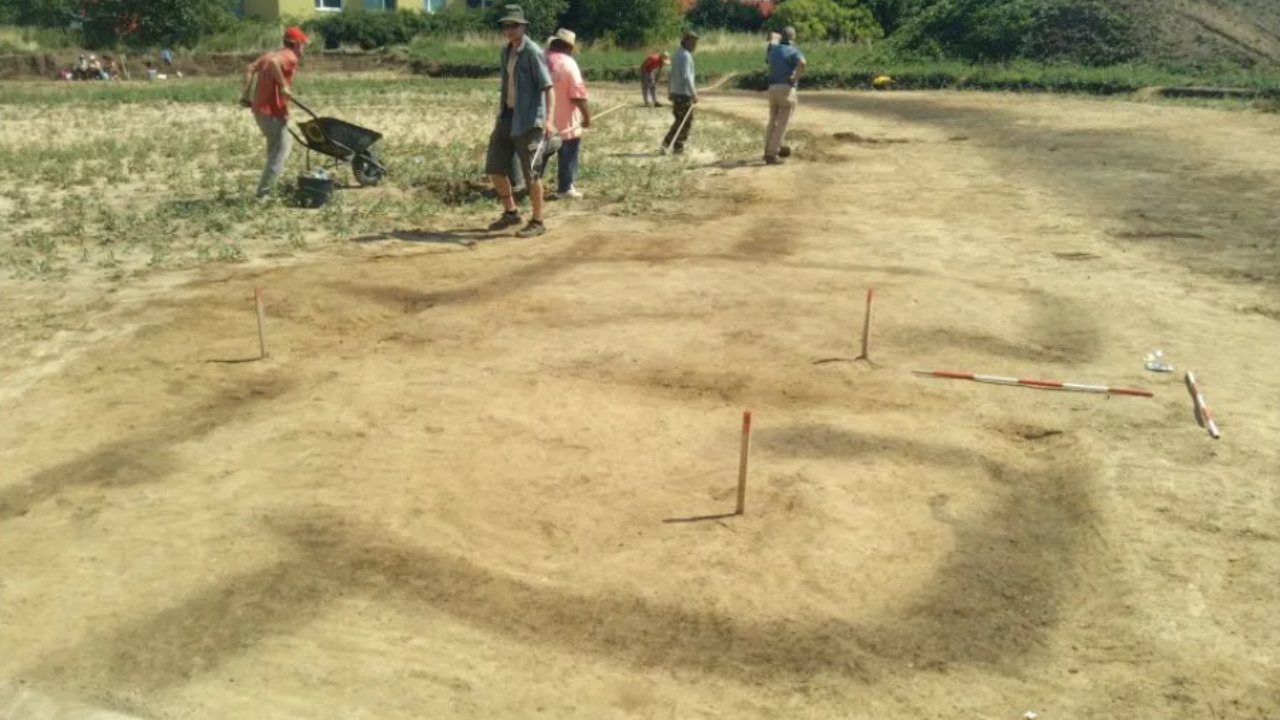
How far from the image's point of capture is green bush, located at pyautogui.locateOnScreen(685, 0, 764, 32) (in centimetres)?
5209

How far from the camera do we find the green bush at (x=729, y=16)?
171 ft

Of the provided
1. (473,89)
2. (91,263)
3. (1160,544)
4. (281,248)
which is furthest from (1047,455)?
(473,89)

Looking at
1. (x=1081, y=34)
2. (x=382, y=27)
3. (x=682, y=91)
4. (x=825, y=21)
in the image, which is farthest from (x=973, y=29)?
(x=382, y=27)

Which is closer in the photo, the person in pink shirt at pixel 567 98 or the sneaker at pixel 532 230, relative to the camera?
the sneaker at pixel 532 230

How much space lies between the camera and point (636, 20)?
4572 centimetres

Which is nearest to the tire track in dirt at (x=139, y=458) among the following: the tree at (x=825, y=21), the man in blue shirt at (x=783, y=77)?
the man in blue shirt at (x=783, y=77)

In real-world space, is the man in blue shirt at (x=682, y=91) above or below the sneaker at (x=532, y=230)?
above

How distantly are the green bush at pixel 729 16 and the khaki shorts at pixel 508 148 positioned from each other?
4256 centimetres

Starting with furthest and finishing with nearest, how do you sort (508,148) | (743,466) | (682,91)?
(682,91) < (508,148) < (743,466)

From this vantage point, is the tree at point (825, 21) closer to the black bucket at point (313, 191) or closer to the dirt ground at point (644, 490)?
the black bucket at point (313, 191)

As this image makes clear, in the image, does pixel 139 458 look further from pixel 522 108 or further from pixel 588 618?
pixel 522 108

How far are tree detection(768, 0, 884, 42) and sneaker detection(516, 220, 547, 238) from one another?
35182 millimetres

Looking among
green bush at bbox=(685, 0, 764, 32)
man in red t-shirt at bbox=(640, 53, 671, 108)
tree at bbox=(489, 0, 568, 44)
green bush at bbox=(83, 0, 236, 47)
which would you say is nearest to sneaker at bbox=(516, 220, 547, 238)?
man in red t-shirt at bbox=(640, 53, 671, 108)

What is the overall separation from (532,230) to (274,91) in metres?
3.29
